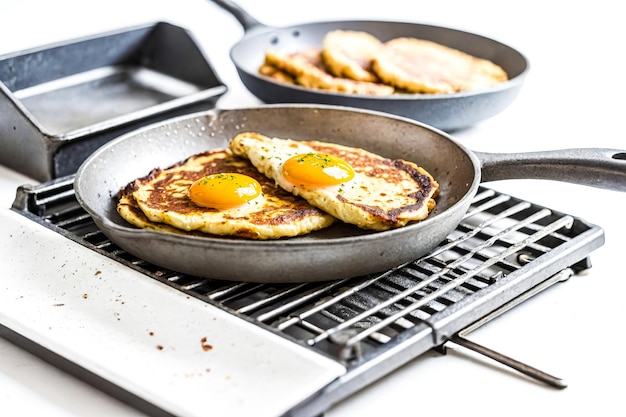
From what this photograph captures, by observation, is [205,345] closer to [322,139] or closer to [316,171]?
[316,171]

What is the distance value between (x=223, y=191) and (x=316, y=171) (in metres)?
0.25

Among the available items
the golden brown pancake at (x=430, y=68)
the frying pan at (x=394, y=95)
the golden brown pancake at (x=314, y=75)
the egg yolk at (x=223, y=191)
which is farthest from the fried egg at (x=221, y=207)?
the golden brown pancake at (x=430, y=68)

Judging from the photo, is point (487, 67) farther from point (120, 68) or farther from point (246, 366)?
point (246, 366)

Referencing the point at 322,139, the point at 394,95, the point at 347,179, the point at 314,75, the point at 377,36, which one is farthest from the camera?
the point at 377,36

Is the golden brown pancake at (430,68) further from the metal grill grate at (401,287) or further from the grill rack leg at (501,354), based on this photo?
the grill rack leg at (501,354)

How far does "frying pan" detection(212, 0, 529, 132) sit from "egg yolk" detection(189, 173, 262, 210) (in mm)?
859

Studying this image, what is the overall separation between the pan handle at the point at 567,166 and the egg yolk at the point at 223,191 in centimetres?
62

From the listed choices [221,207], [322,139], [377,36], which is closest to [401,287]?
[221,207]

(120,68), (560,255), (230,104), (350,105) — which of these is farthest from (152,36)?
(560,255)

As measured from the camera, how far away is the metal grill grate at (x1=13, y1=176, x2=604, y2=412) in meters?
1.93

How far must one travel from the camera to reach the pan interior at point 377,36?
12.3ft

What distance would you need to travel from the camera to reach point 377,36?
4082mm

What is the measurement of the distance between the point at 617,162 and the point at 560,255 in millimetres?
269

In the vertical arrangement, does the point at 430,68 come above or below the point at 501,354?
above
